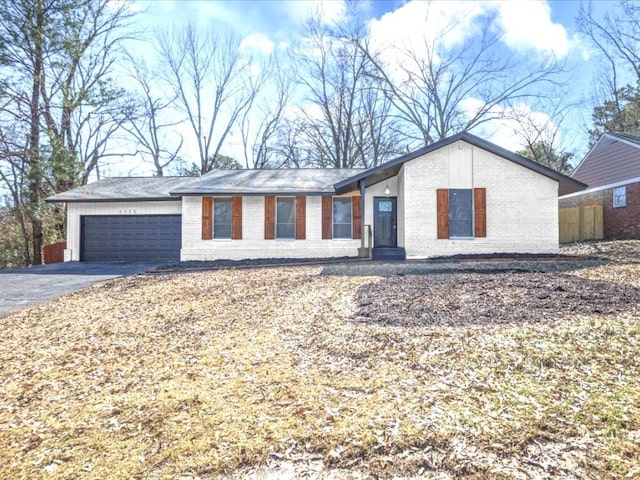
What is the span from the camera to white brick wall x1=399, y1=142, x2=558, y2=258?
11.0m

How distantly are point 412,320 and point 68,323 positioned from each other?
5.03 m

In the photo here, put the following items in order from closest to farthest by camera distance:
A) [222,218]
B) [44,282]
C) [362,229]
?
[44,282] < [362,229] < [222,218]

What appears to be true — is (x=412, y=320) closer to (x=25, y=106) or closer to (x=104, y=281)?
(x=104, y=281)

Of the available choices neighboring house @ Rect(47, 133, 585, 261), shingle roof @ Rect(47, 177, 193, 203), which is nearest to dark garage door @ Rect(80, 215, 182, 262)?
neighboring house @ Rect(47, 133, 585, 261)

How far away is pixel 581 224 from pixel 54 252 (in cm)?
2337

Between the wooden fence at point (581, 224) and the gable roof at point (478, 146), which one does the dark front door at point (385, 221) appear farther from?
the wooden fence at point (581, 224)

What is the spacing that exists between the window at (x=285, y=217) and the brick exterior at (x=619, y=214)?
13415 mm

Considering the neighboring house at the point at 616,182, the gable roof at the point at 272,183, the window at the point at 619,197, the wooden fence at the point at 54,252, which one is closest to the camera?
the gable roof at the point at 272,183

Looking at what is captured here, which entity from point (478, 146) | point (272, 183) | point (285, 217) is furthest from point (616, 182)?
point (272, 183)

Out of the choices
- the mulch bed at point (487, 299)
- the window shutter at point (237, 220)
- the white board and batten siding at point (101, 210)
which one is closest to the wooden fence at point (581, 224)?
the mulch bed at point (487, 299)

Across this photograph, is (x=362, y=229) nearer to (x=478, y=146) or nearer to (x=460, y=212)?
(x=460, y=212)

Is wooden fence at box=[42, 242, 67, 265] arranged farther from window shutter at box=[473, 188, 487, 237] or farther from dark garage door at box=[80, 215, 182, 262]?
window shutter at box=[473, 188, 487, 237]

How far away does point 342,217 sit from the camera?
1295 centimetres

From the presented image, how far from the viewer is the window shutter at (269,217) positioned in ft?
41.7
